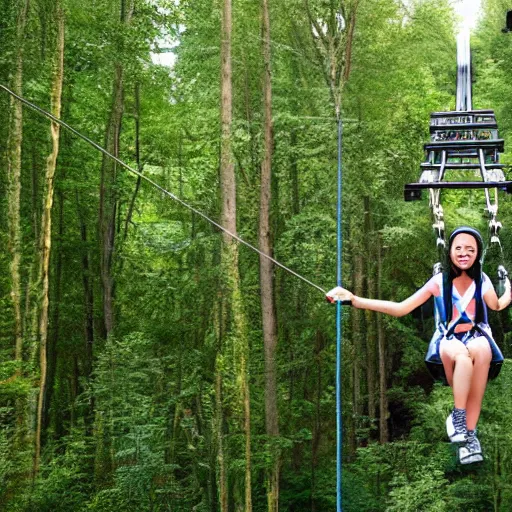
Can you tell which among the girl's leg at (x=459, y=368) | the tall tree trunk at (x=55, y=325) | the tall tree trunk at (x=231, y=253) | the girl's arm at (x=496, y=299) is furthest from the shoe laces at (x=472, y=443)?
the tall tree trunk at (x=55, y=325)

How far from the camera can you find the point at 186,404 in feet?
43.7

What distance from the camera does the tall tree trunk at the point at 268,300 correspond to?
1185 cm

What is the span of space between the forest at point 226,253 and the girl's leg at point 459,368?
744 cm

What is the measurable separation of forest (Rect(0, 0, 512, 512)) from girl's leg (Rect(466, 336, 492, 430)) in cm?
→ 744

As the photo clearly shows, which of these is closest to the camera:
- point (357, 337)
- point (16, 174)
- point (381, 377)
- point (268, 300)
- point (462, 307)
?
point (462, 307)

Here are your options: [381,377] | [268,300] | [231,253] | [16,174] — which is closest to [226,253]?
[231,253]

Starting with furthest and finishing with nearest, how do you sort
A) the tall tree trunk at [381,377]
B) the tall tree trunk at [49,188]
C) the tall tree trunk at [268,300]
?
the tall tree trunk at [381,377]
the tall tree trunk at [268,300]
the tall tree trunk at [49,188]

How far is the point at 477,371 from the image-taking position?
3.34m

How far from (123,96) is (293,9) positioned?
11.7 ft

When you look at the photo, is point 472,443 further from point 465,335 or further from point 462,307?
point 462,307

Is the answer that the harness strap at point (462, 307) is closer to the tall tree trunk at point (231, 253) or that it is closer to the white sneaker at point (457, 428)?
the white sneaker at point (457, 428)

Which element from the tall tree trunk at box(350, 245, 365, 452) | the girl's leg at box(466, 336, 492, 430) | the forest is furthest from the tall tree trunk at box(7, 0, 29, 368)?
the girl's leg at box(466, 336, 492, 430)

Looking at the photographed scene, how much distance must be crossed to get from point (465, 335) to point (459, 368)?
0.54 ft

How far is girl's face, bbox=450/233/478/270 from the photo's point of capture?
3.30 metres
